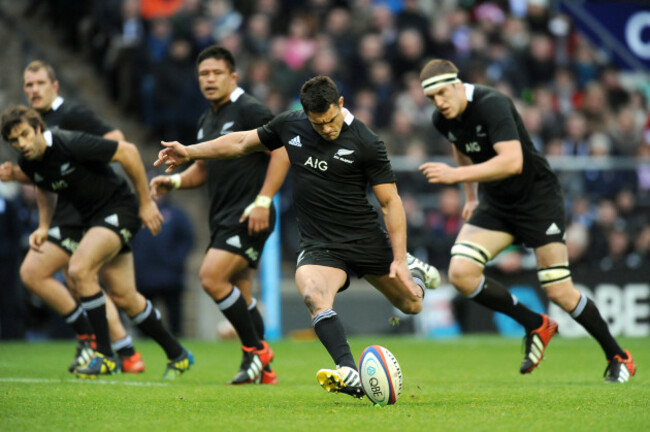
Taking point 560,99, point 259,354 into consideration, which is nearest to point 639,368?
point 259,354

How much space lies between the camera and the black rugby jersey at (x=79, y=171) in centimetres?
897

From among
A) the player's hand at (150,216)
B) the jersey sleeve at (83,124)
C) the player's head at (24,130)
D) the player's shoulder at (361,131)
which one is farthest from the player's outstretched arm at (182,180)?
the player's shoulder at (361,131)

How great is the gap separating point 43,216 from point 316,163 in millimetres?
3376

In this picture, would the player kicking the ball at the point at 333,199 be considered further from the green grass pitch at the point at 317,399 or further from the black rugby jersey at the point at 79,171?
the black rugby jersey at the point at 79,171

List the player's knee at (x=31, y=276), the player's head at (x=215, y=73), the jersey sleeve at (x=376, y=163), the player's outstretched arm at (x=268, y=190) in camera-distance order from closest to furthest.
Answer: the jersey sleeve at (x=376, y=163) < the player's outstretched arm at (x=268, y=190) < the player's head at (x=215, y=73) < the player's knee at (x=31, y=276)

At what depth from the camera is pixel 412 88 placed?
17.9 meters

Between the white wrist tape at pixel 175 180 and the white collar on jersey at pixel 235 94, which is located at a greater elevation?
the white collar on jersey at pixel 235 94

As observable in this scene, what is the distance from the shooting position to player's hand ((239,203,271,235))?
8461 millimetres

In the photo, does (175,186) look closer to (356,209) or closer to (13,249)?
(356,209)

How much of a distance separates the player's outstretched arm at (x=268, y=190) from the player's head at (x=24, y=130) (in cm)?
184

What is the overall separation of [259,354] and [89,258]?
1665 millimetres

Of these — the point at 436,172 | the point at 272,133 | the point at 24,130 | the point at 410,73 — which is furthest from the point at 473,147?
the point at 410,73

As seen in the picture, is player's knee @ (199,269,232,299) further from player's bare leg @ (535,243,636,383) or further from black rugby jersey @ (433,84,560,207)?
player's bare leg @ (535,243,636,383)

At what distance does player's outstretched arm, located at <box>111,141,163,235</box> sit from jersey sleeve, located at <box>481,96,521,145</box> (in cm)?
283
